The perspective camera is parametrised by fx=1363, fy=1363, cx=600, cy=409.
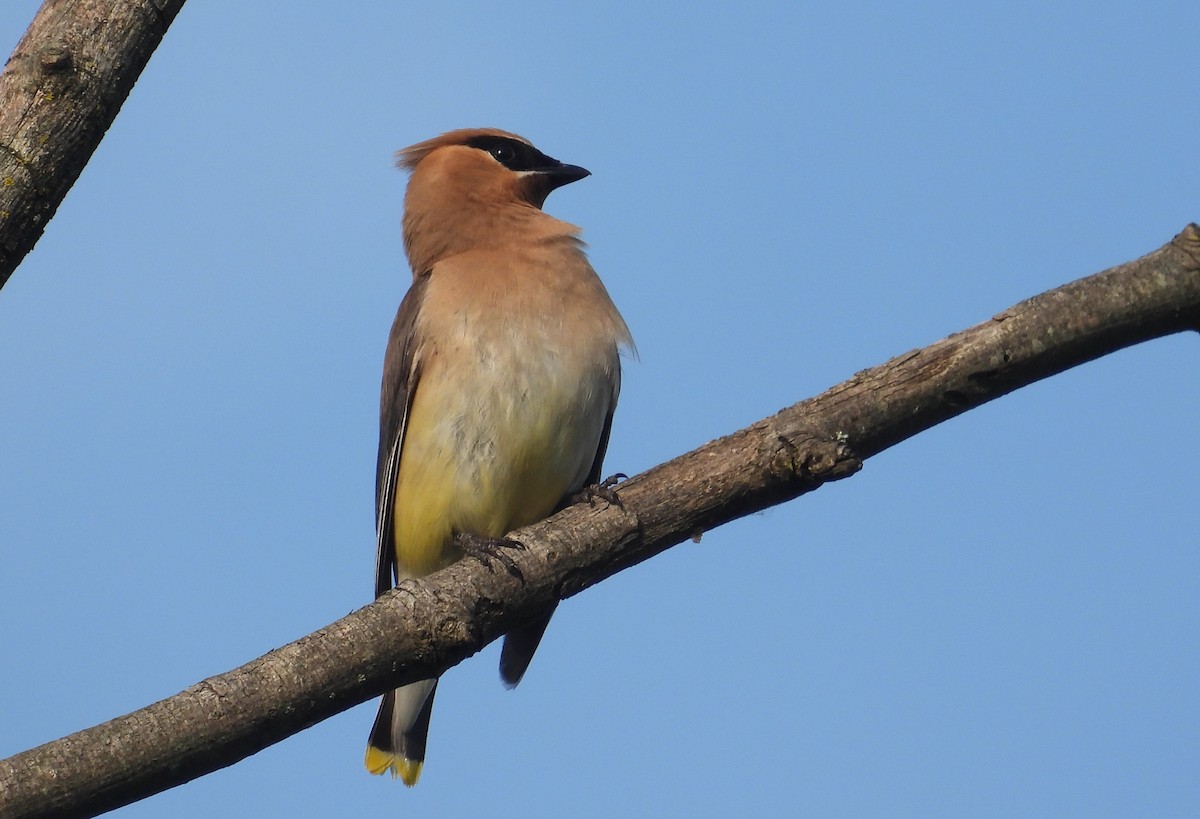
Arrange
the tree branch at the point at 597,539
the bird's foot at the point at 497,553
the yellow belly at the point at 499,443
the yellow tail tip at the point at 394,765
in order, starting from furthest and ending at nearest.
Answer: the yellow tail tip at the point at 394,765
the yellow belly at the point at 499,443
the bird's foot at the point at 497,553
the tree branch at the point at 597,539

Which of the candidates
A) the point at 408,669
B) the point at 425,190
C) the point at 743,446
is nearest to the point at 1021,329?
the point at 743,446

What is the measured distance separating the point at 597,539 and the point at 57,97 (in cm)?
193

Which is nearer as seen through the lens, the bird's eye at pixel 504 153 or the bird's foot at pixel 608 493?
the bird's foot at pixel 608 493

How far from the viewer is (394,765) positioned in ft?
19.7

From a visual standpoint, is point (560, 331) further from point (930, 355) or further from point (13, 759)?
point (13, 759)

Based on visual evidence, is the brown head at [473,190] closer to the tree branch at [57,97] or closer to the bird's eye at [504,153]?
the bird's eye at [504,153]

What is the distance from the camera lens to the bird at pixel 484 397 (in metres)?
5.24

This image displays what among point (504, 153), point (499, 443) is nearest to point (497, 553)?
point (499, 443)

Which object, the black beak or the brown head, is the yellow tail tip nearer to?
Result: the brown head

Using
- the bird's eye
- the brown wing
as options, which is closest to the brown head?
the bird's eye

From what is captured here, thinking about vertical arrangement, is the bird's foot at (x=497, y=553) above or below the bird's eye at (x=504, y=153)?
below

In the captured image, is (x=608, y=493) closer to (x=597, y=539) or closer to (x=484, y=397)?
(x=597, y=539)

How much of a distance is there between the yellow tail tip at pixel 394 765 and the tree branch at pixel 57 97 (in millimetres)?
3345

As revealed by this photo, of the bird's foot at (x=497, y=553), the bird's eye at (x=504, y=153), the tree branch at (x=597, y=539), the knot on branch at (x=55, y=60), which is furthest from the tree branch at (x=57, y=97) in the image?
the bird's eye at (x=504, y=153)
